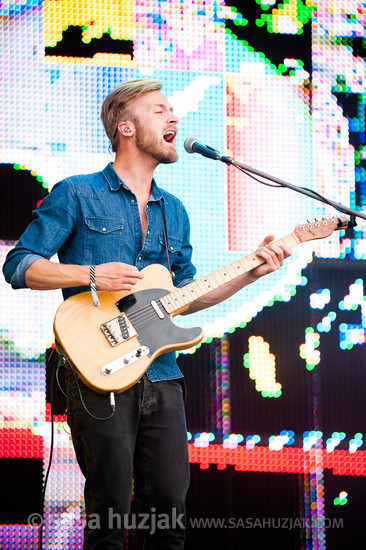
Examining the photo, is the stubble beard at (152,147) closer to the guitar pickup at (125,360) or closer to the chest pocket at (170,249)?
the chest pocket at (170,249)

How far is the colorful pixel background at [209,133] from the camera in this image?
10.5 ft

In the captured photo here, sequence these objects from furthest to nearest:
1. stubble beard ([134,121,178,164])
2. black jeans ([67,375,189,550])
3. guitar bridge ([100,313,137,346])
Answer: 1. stubble beard ([134,121,178,164])
2. guitar bridge ([100,313,137,346])
3. black jeans ([67,375,189,550])

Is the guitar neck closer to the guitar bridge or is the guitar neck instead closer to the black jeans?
the guitar bridge

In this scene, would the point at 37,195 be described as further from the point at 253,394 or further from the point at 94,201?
the point at 253,394

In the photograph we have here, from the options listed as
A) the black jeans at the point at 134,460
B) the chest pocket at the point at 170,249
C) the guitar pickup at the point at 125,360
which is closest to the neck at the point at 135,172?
the chest pocket at the point at 170,249

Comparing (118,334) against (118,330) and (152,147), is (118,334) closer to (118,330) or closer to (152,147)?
(118,330)

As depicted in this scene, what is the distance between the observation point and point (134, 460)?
2.25m

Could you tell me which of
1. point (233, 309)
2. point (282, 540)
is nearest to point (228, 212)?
point (233, 309)

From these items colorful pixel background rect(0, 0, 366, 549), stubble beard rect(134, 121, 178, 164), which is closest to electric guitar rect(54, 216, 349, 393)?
stubble beard rect(134, 121, 178, 164)

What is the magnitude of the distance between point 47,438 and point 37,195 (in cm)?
118

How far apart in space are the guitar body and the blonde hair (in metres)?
0.72

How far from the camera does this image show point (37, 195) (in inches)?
131

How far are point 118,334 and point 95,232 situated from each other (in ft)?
1.29

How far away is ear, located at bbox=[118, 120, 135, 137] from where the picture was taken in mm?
2656
